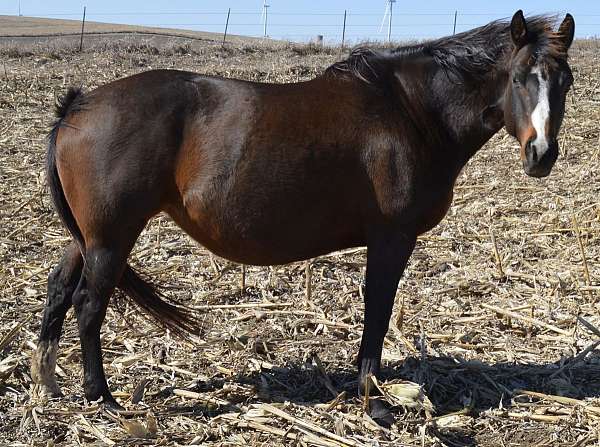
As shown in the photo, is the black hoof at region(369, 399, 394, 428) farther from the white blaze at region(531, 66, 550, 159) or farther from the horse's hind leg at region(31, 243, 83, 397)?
the horse's hind leg at region(31, 243, 83, 397)

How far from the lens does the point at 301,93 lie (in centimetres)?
389

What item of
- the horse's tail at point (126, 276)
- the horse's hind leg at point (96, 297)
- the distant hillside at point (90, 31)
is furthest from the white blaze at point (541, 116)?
the distant hillside at point (90, 31)

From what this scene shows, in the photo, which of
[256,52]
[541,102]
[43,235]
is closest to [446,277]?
[541,102]

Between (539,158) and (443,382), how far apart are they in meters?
1.61

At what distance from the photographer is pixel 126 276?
4.17 meters

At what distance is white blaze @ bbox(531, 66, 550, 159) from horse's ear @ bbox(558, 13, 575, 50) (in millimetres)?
306

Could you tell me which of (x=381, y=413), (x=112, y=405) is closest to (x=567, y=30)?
(x=381, y=413)

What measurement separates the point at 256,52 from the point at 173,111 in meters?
17.9

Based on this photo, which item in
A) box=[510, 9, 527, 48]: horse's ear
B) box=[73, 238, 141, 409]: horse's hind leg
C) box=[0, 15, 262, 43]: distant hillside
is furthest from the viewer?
box=[0, 15, 262, 43]: distant hillside

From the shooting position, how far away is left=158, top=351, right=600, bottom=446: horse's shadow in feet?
13.2

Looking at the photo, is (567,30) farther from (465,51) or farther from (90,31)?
(90,31)

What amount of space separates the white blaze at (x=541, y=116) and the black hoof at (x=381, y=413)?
1.61 metres

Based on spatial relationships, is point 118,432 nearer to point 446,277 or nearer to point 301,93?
point 301,93

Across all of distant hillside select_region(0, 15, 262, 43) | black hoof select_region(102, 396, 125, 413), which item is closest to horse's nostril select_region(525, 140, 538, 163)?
black hoof select_region(102, 396, 125, 413)
